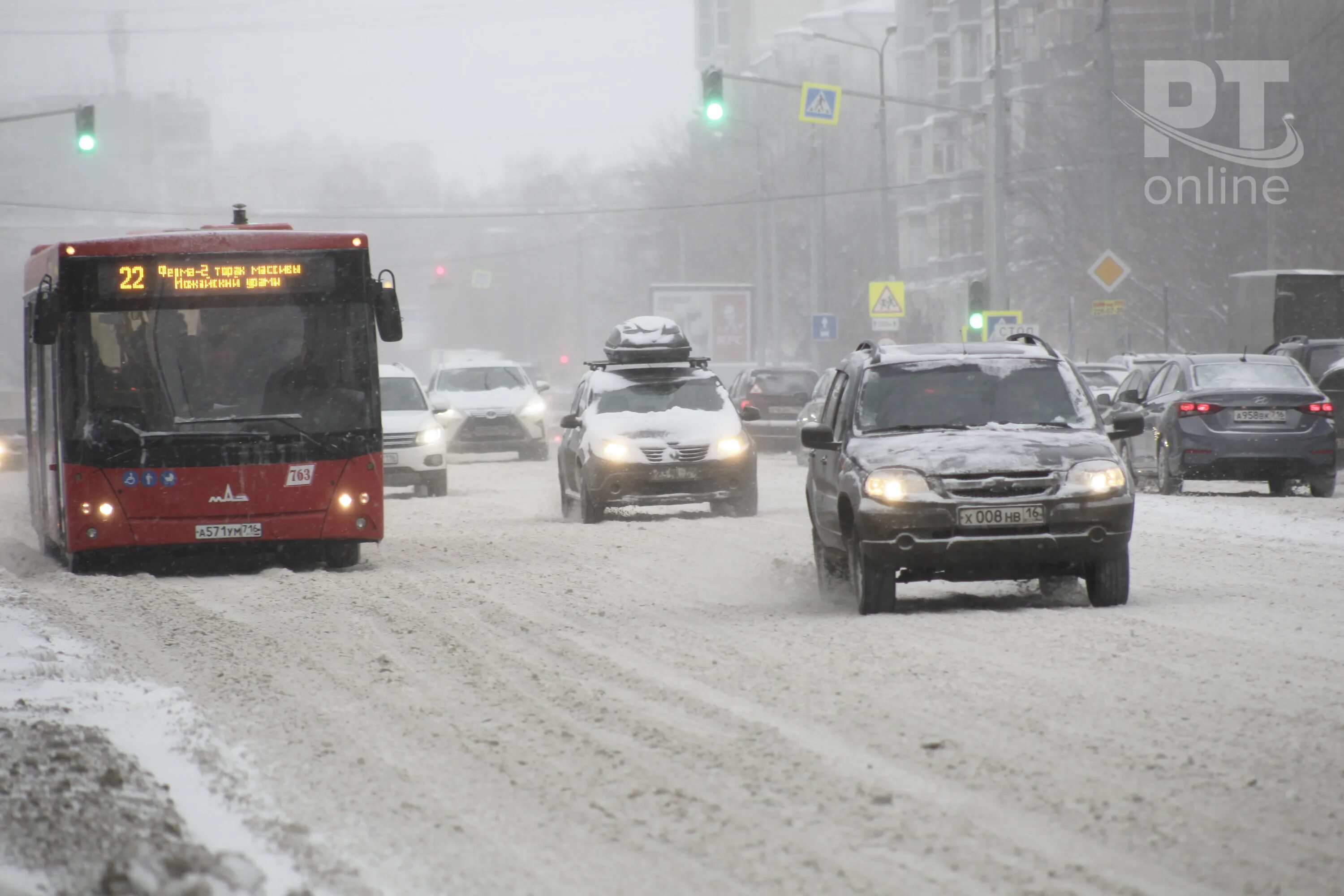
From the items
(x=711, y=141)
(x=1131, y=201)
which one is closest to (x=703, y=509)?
(x=1131, y=201)

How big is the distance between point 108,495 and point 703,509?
9032mm

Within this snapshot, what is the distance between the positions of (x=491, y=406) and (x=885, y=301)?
10.1 meters

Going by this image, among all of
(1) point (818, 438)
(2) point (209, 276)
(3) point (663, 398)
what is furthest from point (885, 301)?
(1) point (818, 438)

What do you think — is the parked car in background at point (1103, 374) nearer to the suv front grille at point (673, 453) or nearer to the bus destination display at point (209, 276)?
the suv front grille at point (673, 453)

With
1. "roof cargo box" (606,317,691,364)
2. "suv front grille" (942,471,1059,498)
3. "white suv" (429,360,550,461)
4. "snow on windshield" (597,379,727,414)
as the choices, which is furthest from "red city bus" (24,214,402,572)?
"white suv" (429,360,550,461)

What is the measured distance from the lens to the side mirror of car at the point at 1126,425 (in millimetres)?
11641

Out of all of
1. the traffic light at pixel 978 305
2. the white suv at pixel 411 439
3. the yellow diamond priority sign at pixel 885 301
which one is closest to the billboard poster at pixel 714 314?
the yellow diamond priority sign at pixel 885 301

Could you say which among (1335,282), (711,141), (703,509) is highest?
(711,141)

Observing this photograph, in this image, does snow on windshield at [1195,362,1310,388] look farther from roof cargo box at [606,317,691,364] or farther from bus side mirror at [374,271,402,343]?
bus side mirror at [374,271,402,343]

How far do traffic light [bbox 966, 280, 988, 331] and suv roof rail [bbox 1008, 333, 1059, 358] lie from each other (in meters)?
20.1

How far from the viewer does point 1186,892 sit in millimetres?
5055

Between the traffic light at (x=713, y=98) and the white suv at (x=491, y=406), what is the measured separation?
22.3 ft

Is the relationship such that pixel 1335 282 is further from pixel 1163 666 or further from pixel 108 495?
pixel 1163 666

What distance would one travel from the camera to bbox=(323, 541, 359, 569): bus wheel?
1595 cm
